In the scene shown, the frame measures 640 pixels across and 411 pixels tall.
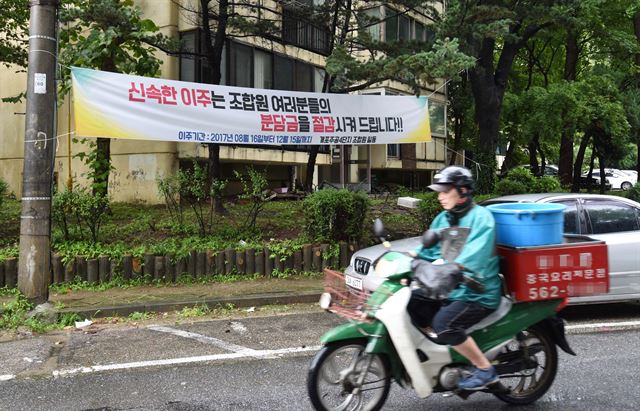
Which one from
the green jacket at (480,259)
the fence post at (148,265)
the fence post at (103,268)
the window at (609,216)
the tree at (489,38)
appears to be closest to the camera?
the green jacket at (480,259)

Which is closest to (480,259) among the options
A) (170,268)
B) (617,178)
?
(170,268)

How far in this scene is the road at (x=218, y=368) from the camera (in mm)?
4141

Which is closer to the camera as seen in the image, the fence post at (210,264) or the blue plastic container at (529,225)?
the blue plastic container at (529,225)

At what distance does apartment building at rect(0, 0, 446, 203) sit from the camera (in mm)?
13891

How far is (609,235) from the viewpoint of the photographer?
21.7 ft

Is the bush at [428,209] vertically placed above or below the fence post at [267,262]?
above

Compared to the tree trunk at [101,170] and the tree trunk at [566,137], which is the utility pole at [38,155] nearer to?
the tree trunk at [101,170]

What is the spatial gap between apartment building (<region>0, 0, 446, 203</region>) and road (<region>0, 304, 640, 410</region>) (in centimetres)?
605

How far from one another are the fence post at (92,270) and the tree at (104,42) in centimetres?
268

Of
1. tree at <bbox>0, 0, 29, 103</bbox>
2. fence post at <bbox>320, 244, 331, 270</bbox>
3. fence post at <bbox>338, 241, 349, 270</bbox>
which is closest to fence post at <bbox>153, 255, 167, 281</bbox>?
fence post at <bbox>320, 244, 331, 270</bbox>

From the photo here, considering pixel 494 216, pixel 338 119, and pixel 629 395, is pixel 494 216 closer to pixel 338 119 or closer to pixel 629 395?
pixel 629 395

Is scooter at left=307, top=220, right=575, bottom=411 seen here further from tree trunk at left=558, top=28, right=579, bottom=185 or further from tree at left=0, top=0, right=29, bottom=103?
tree trunk at left=558, top=28, right=579, bottom=185

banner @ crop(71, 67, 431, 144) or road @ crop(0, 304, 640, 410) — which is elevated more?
banner @ crop(71, 67, 431, 144)

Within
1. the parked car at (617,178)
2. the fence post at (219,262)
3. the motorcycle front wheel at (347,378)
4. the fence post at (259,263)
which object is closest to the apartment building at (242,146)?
the fence post at (219,262)
